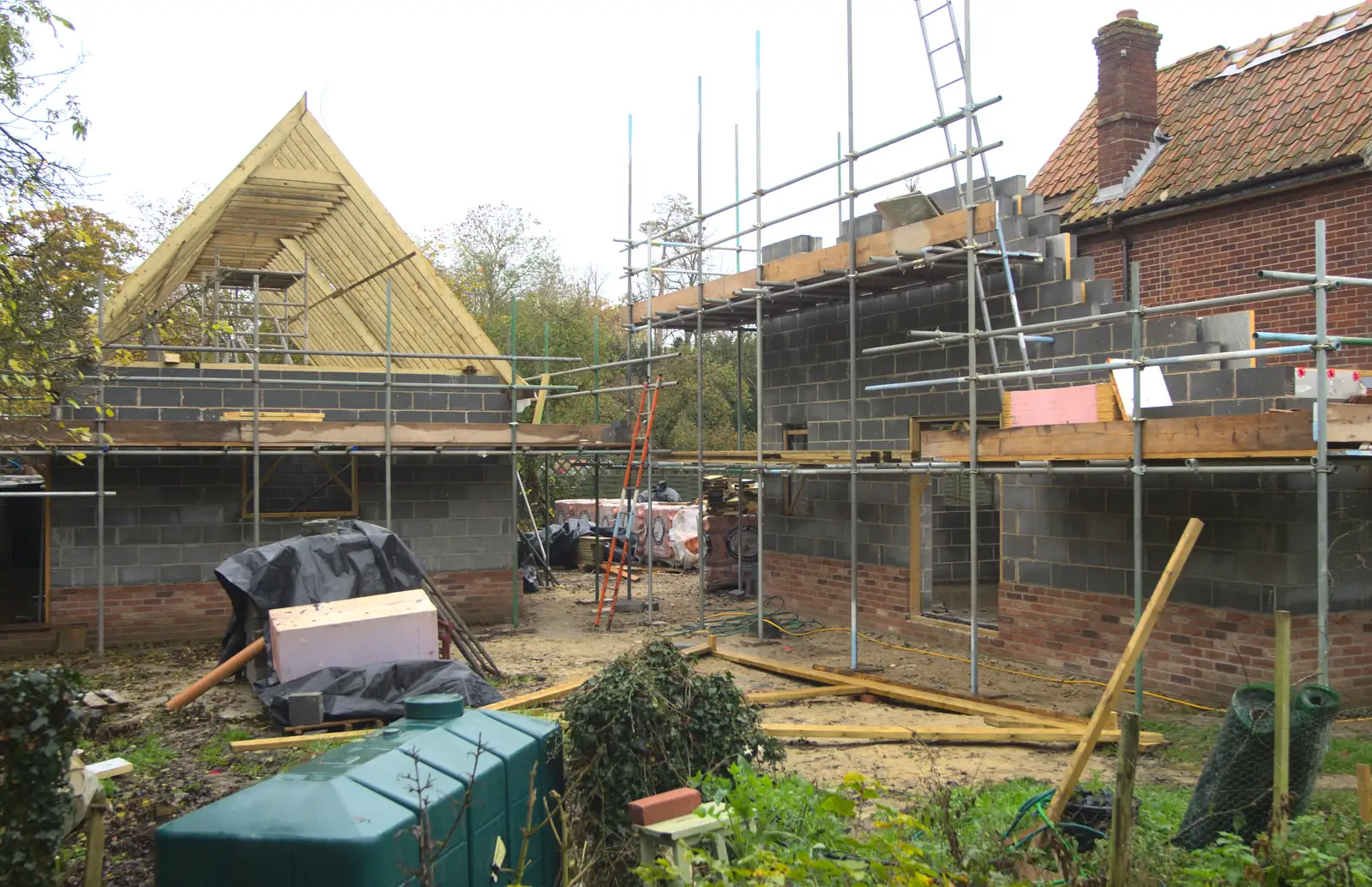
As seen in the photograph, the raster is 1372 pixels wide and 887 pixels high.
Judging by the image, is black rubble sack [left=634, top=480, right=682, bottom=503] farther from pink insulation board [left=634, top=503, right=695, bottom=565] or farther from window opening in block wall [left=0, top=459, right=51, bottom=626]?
window opening in block wall [left=0, top=459, right=51, bottom=626]

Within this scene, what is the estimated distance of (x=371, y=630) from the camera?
966 cm

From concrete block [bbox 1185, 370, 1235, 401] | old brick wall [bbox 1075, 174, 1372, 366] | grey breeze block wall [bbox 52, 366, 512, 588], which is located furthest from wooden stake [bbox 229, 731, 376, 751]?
old brick wall [bbox 1075, 174, 1372, 366]

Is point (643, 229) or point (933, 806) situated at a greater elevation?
point (643, 229)

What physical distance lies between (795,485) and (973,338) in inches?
222

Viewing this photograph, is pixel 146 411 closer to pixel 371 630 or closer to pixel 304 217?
pixel 304 217

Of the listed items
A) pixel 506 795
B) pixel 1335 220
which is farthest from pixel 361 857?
pixel 1335 220

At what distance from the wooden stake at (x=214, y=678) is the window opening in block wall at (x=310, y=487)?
12.4 feet

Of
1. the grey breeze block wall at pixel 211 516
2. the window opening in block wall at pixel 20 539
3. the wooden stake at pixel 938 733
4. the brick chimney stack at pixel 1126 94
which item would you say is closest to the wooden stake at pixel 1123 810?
the wooden stake at pixel 938 733

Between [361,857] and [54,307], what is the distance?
20.4 feet

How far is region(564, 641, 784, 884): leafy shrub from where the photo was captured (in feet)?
16.7

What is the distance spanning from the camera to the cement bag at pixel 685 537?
811 inches

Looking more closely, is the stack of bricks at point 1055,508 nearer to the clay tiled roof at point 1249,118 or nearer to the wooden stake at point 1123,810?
the clay tiled roof at point 1249,118

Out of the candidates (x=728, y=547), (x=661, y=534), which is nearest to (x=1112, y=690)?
(x=728, y=547)

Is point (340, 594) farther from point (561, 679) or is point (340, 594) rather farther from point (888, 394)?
point (888, 394)
